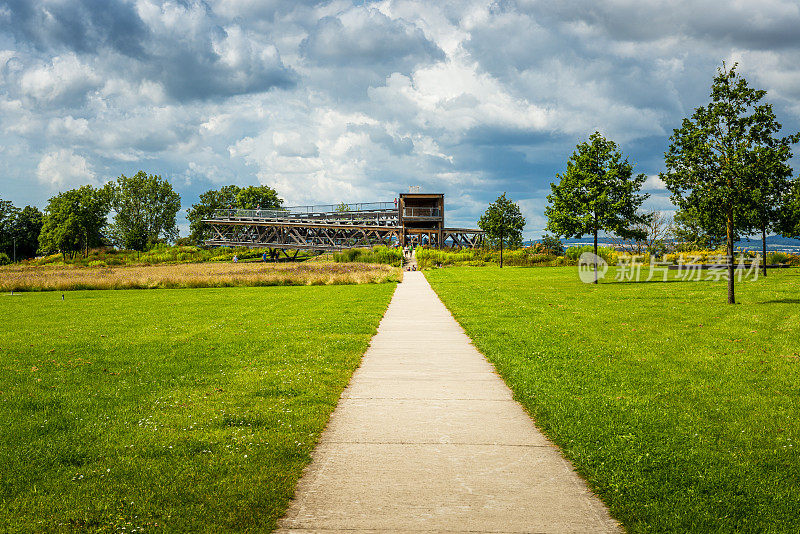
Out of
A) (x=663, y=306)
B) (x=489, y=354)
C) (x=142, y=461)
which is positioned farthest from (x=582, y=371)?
(x=663, y=306)

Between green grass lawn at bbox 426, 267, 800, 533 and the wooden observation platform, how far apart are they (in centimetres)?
5273

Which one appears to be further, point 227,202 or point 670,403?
point 227,202

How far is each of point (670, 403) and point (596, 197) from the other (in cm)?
2688

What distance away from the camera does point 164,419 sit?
6562mm

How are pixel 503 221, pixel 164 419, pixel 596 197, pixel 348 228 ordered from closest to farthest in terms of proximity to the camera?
1. pixel 164 419
2. pixel 596 197
3. pixel 503 221
4. pixel 348 228

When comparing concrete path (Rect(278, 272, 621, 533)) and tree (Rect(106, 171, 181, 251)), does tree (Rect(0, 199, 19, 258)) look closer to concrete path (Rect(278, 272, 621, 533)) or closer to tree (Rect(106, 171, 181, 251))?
tree (Rect(106, 171, 181, 251))

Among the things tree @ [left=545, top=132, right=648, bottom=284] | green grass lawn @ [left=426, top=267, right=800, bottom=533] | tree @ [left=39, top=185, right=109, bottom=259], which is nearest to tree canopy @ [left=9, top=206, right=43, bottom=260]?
tree @ [left=39, top=185, right=109, bottom=259]

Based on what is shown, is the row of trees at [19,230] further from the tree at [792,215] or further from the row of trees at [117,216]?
the tree at [792,215]

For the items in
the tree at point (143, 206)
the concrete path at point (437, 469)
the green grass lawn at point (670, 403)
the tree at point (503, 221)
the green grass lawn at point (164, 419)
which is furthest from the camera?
the tree at point (143, 206)

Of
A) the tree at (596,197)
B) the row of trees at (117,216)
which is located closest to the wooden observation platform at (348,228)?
the row of trees at (117,216)

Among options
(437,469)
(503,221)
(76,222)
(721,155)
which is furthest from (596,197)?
(76,222)

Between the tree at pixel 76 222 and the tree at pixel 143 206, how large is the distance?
2902 mm

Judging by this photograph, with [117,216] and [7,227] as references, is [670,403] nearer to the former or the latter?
[117,216]

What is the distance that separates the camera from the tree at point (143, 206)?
298 ft
